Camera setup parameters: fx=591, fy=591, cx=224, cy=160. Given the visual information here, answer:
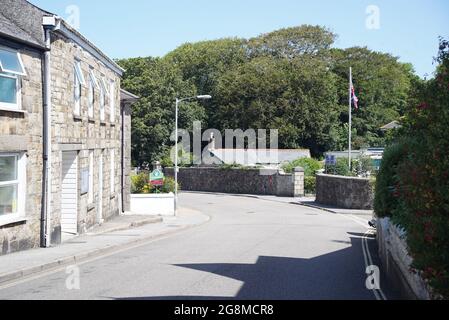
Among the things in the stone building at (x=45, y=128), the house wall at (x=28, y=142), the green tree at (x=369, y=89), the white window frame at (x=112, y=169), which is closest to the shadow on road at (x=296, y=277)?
the house wall at (x=28, y=142)

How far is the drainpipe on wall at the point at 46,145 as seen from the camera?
641 inches

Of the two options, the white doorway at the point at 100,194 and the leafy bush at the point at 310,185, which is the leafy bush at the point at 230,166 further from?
the white doorway at the point at 100,194

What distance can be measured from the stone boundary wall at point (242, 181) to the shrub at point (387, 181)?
32107mm

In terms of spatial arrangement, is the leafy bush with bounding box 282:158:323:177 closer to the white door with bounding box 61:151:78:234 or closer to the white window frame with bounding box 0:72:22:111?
the white door with bounding box 61:151:78:234

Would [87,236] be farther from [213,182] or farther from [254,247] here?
[213,182]

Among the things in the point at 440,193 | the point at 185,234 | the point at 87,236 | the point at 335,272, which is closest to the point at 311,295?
the point at 335,272

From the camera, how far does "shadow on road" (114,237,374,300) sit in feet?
32.6

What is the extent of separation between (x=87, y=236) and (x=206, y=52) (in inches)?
2375

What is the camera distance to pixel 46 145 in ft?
53.4

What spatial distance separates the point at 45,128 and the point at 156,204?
16.5 meters

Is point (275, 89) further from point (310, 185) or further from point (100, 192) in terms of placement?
point (100, 192)

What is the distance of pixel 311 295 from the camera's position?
9.96m

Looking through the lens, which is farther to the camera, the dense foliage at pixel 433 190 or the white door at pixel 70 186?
the white door at pixel 70 186

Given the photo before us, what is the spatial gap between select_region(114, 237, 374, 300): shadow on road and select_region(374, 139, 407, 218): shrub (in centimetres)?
149
